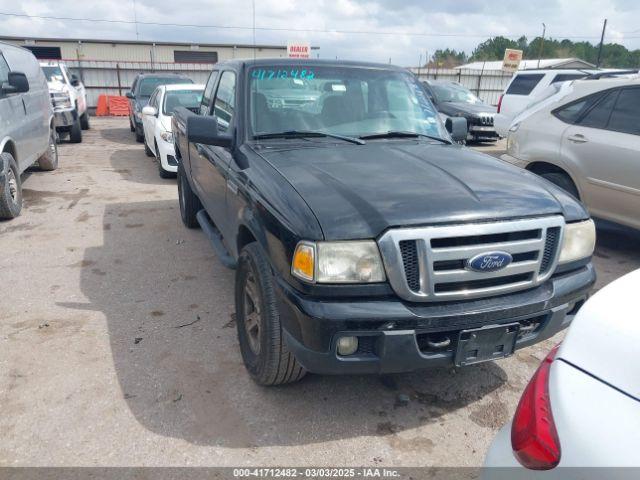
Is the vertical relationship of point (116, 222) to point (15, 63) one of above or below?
below

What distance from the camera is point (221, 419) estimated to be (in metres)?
2.75

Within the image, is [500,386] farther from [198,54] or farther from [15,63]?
[198,54]

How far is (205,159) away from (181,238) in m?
1.74

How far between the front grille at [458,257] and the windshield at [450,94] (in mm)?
12283

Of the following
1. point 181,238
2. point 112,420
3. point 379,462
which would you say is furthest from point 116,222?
point 379,462

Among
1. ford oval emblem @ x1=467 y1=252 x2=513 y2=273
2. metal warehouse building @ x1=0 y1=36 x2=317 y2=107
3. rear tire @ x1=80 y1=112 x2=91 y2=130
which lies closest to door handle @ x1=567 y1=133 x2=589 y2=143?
ford oval emblem @ x1=467 y1=252 x2=513 y2=273

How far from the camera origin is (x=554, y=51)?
245ft

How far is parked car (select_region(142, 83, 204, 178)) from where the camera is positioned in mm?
8297

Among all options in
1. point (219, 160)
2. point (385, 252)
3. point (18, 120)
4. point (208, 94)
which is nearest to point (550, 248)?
point (385, 252)

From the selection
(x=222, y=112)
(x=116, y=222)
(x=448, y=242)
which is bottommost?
(x=116, y=222)

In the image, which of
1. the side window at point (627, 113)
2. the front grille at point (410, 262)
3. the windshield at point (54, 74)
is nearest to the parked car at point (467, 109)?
the side window at point (627, 113)

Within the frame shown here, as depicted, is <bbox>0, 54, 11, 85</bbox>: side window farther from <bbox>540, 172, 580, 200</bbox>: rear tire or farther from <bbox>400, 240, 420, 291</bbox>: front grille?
<bbox>540, 172, 580, 200</bbox>: rear tire

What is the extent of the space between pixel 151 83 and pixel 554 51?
76584 millimetres

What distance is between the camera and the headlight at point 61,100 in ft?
37.7
